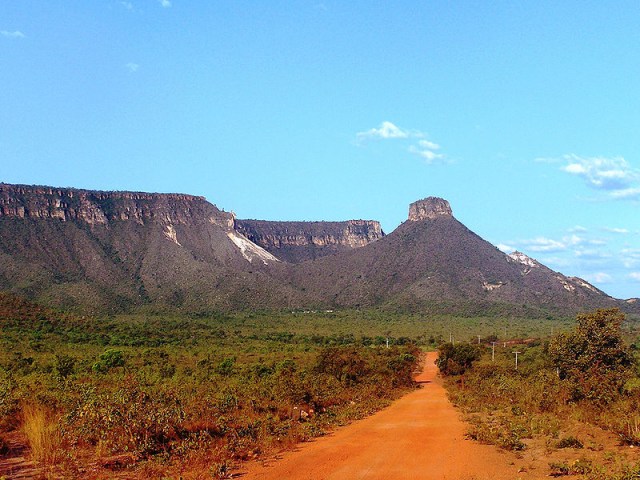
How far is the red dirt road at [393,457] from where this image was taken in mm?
12117

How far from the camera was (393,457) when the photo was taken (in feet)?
45.2

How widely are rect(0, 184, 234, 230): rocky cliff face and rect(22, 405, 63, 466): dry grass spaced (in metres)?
153

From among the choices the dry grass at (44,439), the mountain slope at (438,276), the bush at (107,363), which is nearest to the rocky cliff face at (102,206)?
the mountain slope at (438,276)

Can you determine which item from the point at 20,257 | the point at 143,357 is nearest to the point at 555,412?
the point at 143,357

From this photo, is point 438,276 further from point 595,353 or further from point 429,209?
point 595,353

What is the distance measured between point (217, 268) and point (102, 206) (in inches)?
1547

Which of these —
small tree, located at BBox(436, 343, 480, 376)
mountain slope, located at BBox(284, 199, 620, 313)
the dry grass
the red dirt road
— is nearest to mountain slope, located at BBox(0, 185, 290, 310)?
mountain slope, located at BBox(284, 199, 620, 313)

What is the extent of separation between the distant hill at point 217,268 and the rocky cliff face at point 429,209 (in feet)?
1.04

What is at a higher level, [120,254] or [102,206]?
[102,206]

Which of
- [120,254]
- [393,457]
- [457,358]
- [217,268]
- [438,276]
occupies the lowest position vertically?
[457,358]

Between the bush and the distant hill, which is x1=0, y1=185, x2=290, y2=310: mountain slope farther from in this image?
the bush

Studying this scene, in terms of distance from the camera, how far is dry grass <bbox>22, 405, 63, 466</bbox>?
1220 cm

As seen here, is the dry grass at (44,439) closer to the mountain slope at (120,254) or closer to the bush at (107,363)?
the bush at (107,363)

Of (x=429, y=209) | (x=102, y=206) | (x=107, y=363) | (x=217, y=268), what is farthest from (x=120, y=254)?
(x=107, y=363)
